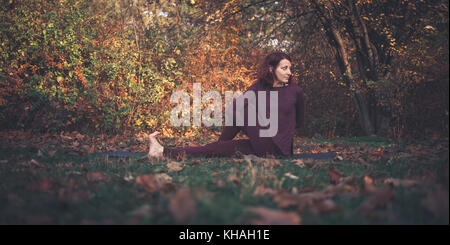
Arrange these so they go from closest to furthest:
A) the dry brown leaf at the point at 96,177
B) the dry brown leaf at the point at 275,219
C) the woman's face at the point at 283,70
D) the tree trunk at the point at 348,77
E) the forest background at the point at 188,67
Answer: the dry brown leaf at the point at 275,219 < the dry brown leaf at the point at 96,177 < the woman's face at the point at 283,70 < the forest background at the point at 188,67 < the tree trunk at the point at 348,77

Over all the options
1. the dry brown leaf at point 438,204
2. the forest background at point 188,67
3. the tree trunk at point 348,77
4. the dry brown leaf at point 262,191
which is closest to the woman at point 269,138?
the dry brown leaf at point 262,191

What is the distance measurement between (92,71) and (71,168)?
5032 mm

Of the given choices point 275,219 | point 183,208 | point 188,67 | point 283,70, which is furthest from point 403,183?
point 188,67

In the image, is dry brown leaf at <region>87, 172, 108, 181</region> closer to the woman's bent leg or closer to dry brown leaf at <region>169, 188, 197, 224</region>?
dry brown leaf at <region>169, 188, 197, 224</region>

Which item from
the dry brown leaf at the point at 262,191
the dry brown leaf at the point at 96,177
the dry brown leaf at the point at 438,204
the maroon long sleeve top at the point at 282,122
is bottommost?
the dry brown leaf at the point at 96,177

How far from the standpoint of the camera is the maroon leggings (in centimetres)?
383

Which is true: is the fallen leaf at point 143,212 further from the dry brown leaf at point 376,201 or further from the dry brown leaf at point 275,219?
the dry brown leaf at point 376,201

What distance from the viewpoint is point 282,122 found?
4066 millimetres

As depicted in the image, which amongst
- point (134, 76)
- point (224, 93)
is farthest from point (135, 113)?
point (224, 93)

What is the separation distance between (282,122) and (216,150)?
100 cm

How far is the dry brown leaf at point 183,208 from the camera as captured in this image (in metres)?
1.30
